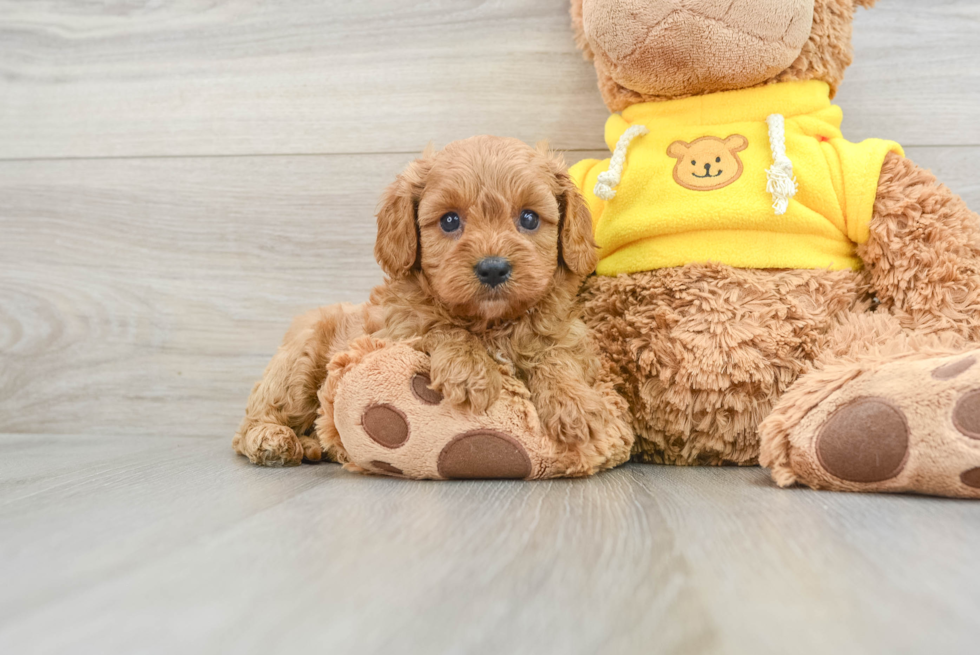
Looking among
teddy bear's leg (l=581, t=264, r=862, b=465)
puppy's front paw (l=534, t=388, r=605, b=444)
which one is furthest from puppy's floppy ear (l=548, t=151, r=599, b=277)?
puppy's front paw (l=534, t=388, r=605, b=444)

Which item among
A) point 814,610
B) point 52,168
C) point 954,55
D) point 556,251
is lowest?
point 814,610

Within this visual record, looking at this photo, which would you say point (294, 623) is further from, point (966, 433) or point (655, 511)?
point (966, 433)

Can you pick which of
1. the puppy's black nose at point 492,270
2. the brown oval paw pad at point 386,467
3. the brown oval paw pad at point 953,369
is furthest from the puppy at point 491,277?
the brown oval paw pad at point 953,369

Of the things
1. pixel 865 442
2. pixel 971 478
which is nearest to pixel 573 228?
pixel 865 442

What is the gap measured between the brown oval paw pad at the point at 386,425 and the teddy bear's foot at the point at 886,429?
0.56 metres

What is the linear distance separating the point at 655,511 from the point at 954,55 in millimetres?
1333

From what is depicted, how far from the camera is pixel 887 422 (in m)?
0.94

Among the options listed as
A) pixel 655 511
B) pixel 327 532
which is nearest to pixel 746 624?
pixel 655 511

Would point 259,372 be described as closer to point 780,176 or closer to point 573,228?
point 573,228

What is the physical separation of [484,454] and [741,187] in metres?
0.64

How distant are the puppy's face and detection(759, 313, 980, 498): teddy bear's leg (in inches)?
16.6

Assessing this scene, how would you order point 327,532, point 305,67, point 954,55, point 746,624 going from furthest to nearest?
point 305,67 → point 954,55 → point 327,532 → point 746,624

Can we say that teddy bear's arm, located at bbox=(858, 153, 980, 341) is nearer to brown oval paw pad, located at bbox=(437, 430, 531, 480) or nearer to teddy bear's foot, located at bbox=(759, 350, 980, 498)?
teddy bear's foot, located at bbox=(759, 350, 980, 498)

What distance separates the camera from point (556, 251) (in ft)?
3.91
